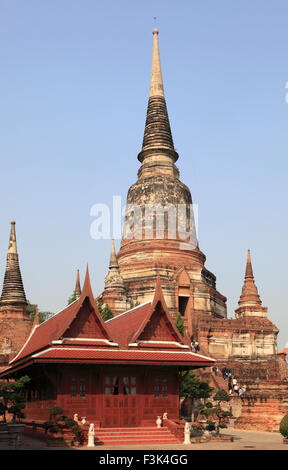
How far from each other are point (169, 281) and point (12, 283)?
13906 mm

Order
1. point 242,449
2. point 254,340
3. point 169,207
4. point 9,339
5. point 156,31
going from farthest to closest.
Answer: point 156,31 < point 169,207 < point 254,340 < point 9,339 < point 242,449

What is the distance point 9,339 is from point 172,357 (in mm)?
27654

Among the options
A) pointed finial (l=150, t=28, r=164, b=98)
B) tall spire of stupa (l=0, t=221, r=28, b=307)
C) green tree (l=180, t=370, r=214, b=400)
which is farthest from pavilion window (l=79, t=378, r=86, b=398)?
pointed finial (l=150, t=28, r=164, b=98)

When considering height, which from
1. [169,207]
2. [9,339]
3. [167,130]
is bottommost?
[9,339]

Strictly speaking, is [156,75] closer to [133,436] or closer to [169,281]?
[169,281]

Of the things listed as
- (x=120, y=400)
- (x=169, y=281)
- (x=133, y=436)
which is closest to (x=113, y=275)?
(x=169, y=281)

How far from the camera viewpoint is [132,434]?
23141 mm

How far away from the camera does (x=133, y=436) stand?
22.9 m

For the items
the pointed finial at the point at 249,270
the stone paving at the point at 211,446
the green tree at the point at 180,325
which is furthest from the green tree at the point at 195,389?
the pointed finial at the point at 249,270

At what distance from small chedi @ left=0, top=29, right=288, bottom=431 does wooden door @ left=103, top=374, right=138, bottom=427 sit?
59.5ft

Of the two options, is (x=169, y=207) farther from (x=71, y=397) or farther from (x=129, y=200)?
(x=71, y=397)

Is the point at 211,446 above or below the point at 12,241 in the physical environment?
below

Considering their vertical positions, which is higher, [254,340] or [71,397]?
[254,340]
